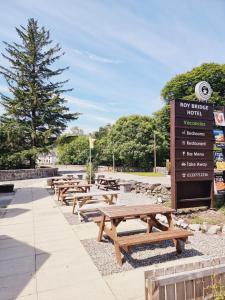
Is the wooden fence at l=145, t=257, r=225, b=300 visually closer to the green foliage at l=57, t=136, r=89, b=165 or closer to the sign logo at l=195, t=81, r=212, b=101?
the sign logo at l=195, t=81, r=212, b=101

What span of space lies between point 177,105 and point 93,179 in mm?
13050

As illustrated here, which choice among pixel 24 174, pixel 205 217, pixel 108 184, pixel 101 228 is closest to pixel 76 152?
pixel 24 174

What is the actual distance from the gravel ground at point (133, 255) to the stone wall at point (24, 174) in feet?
71.1

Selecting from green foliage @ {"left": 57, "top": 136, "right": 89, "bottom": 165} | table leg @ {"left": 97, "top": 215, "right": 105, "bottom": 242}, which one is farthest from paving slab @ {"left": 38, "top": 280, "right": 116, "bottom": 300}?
green foliage @ {"left": 57, "top": 136, "right": 89, "bottom": 165}

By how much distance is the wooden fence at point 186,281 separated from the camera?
2.73 meters

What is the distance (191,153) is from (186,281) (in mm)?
5872

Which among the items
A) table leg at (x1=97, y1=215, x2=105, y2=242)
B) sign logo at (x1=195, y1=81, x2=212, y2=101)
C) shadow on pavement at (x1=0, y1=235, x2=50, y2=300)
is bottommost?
shadow on pavement at (x1=0, y1=235, x2=50, y2=300)

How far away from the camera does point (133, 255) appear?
5.05m

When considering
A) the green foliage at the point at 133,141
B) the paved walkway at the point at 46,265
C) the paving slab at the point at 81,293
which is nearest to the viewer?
the paving slab at the point at 81,293

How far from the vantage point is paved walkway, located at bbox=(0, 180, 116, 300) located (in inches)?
146

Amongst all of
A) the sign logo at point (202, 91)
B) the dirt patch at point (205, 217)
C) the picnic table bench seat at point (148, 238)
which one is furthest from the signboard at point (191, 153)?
the picnic table bench seat at point (148, 238)

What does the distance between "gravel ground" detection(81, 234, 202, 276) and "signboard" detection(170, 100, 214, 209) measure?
277cm

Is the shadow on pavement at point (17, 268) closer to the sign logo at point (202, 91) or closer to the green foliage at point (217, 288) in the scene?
the green foliage at point (217, 288)

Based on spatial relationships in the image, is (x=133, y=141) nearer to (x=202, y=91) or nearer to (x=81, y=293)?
A: (x=202, y=91)
